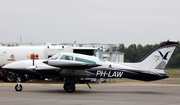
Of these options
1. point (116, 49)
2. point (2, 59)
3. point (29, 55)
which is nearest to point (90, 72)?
point (29, 55)

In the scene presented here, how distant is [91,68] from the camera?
1770 centimetres

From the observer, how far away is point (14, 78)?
25.6 metres

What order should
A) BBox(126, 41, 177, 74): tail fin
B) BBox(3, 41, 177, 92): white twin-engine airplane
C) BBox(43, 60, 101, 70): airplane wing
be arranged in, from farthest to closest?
BBox(126, 41, 177, 74): tail fin, BBox(3, 41, 177, 92): white twin-engine airplane, BBox(43, 60, 101, 70): airplane wing

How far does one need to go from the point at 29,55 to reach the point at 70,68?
1032cm

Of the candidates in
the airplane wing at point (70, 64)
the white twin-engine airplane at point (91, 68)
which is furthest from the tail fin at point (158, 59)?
the airplane wing at point (70, 64)

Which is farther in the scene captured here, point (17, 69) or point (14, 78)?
point (14, 78)

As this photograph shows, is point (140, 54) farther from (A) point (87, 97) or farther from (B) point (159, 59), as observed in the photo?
(A) point (87, 97)

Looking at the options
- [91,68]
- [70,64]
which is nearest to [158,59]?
[91,68]

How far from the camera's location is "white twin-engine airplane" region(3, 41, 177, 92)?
54.4ft

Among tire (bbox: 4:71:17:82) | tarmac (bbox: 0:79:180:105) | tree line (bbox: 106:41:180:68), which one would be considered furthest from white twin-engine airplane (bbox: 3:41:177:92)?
tree line (bbox: 106:41:180:68)

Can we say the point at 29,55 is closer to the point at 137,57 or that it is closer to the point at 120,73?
the point at 120,73

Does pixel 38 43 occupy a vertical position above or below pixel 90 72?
above

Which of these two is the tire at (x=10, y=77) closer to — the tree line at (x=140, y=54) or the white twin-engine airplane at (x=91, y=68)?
the white twin-engine airplane at (x=91, y=68)

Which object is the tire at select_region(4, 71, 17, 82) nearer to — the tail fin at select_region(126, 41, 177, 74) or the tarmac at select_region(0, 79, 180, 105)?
the tarmac at select_region(0, 79, 180, 105)
